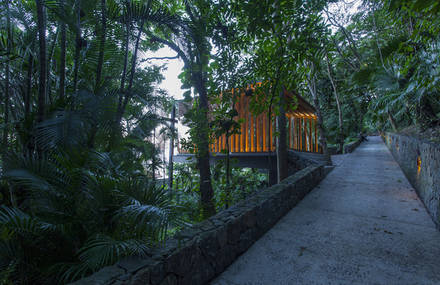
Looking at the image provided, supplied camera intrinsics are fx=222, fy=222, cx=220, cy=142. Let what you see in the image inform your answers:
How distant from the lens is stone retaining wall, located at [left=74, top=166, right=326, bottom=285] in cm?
122

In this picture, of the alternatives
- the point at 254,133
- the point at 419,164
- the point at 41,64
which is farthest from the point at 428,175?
the point at 41,64

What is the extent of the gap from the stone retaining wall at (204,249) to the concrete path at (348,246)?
120 millimetres

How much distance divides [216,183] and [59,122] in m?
3.49

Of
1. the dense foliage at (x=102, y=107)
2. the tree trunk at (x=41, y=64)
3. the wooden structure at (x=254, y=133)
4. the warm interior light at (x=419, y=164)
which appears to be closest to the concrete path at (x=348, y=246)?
the warm interior light at (x=419, y=164)

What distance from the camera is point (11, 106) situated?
99.3 inches

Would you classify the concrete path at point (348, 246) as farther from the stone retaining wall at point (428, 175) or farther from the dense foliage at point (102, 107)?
the dense foliage at point (102, 107)

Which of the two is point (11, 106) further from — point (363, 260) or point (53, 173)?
point (363, 260)

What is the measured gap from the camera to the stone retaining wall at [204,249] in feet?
4.01

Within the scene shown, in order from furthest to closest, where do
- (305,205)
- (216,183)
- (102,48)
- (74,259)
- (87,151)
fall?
(216,183) → (305,205) → (102,48) → (87,151) → (74,259)

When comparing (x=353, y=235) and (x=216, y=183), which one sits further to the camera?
(x=216, y=183)

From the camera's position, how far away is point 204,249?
→ 1.68 meters

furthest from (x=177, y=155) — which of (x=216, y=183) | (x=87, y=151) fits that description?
(x=87, y=151)

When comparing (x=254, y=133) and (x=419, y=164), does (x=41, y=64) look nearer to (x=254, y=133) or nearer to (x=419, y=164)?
(x=254, y=133)

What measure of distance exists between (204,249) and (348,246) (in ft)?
4.87
